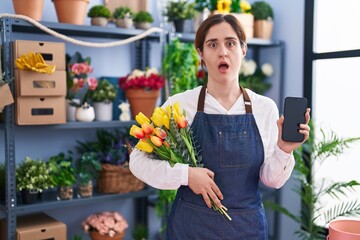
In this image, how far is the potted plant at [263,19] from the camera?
10.8 ft

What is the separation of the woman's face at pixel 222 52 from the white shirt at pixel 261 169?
123mm

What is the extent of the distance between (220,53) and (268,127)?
1.10 ft

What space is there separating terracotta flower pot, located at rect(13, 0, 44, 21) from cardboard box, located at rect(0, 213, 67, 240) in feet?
3.82

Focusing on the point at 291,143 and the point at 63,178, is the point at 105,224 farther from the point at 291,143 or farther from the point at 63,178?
the point at 291,143

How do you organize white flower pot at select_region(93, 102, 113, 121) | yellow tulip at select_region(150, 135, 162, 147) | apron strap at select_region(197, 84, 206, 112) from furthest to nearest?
white flower pot at select_region(93, 102, 113, 121)
apron strap at select_region(197, 84, 206, 112)
yellow tulip at select_region(150, 135, 162, 147)

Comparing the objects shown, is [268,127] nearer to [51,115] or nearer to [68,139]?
[51,115]

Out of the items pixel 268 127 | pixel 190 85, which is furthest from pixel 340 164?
pixel 268 127

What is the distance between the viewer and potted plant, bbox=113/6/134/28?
272 centimetres

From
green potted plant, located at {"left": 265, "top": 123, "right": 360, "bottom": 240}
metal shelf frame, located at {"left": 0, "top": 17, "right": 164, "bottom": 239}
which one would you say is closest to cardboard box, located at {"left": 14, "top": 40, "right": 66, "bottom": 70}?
metal shelf frame, located at {"left": 0, "top": 17, "right": 164, "bottom": 239}

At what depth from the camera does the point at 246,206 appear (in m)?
1.56

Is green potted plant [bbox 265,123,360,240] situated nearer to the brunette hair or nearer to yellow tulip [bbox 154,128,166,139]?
the brunette hair

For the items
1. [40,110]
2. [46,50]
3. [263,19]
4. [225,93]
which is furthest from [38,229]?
[263,19]

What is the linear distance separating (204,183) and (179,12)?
1822mm

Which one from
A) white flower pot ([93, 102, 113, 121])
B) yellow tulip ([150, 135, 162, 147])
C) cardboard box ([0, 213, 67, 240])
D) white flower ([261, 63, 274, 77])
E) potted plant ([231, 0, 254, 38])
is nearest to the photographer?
yellow tulip ([150, 135, 162, 147])
